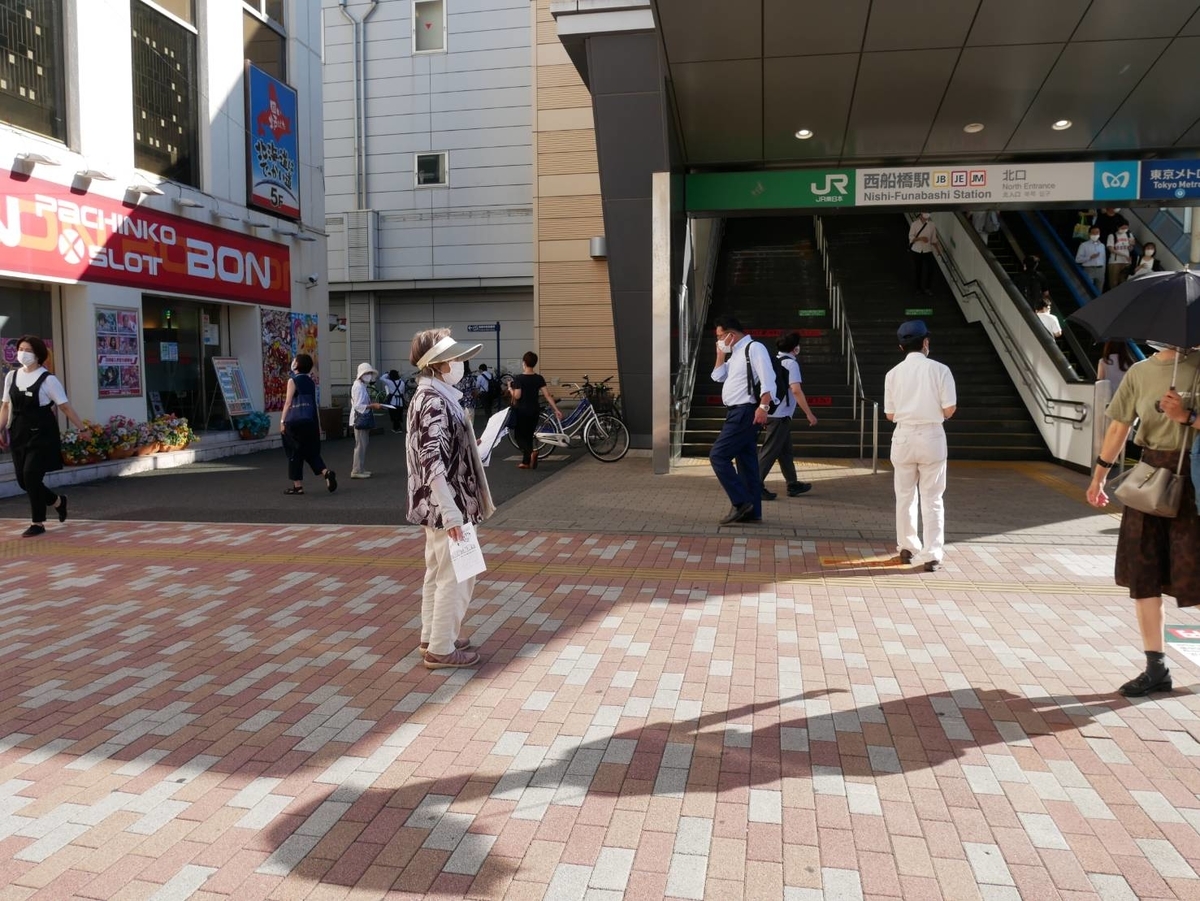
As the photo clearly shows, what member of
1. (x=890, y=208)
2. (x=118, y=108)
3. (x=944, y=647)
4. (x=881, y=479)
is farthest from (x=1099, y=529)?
(x=118, y=108)

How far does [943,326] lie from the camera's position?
15.4m

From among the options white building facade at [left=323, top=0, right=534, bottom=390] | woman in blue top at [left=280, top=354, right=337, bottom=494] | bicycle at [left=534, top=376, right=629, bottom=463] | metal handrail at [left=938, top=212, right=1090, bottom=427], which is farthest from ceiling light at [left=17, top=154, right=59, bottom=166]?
white building facade at [left=323, top=0, right=534, bottom=390]

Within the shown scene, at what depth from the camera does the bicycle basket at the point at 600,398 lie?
1509cm

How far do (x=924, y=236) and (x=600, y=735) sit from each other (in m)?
14.3

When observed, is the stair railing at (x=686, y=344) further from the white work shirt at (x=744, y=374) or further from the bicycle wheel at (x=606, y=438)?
the white work shirt at (x=744, y=374)

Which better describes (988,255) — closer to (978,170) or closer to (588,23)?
(978,170)

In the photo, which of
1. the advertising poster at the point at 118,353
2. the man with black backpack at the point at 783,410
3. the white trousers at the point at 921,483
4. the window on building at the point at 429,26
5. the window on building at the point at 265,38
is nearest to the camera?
the white trousers at the point at 921,483

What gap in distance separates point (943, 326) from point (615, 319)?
20.5 feet

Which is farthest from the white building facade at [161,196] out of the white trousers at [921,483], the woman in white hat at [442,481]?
the white trousers at [921,483]

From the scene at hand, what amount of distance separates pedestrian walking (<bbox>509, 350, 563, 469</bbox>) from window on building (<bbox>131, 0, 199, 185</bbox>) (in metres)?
6.47

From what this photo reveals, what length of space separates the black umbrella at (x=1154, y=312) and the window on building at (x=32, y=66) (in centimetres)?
1188

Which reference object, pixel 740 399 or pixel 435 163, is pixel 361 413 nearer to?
pixel 740 399

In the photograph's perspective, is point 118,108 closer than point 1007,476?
No

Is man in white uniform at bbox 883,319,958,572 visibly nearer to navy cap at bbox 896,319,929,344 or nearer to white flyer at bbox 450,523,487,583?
navy cap at bbox 896,319,929,344
